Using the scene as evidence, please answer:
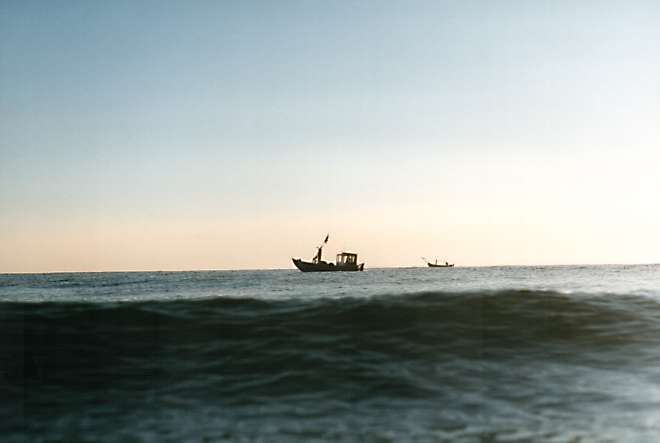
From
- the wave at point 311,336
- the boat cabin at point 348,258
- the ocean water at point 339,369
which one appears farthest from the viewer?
the boat cabin at point 348,258

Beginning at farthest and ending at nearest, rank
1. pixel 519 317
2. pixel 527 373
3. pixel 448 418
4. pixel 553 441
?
pixel 519 317 → pixel 527 373 → pixel 448 418 → pixel 553 441

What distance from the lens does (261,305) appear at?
1369cm

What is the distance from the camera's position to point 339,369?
9.33 meters

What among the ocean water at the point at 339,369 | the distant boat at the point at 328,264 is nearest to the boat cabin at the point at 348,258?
the distant boat at the point at 328,264

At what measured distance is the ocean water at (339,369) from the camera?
263 inches

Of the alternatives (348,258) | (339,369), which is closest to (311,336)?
(339,369)

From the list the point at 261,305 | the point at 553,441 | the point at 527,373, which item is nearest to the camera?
the point at 553,441

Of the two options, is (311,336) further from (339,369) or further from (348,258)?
(348,258)

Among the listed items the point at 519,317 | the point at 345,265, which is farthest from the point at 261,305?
the point at 345,265

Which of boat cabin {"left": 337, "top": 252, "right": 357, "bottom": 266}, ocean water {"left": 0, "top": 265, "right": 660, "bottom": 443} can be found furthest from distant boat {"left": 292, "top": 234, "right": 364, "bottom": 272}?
ocean water {"left": 0, "top": 265, "right": 660, "bottom": 443}

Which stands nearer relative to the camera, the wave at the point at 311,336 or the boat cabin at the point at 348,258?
the wave at the point at 311,336

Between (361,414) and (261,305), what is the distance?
22.5ft

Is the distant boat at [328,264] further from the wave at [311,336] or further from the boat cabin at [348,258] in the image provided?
the wave at [311,336]

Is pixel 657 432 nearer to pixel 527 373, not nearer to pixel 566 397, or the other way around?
pixel 566 397
